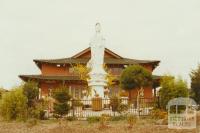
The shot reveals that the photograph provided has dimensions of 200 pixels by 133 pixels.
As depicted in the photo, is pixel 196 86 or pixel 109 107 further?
pixel 196 86

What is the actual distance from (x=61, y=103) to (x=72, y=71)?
72.7ft

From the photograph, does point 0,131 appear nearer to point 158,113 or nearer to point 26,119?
point 26,119

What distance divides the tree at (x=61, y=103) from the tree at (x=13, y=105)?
171cm

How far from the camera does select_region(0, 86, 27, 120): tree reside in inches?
1014

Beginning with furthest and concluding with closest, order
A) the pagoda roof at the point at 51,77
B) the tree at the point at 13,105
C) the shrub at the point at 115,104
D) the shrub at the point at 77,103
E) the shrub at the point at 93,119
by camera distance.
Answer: the pagoda roof at the point at 51,77
the shrub at the point at 77,103
the shrub at the point at 115,104
the tree at the point at 13,105
the shrub at the point at 93,119

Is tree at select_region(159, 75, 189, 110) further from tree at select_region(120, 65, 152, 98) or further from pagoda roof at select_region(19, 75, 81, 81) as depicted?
pagoda roof at select_region(19, 75, 81, 81)

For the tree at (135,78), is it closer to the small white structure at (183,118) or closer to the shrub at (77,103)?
the shrub at (77,103)

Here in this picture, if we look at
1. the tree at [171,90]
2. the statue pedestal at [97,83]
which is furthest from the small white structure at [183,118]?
the statue pedestal at [97,83]

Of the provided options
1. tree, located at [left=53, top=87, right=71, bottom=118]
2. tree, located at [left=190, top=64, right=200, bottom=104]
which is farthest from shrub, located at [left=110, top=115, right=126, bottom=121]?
tree, located at [left=190, top=64, right=200, bottom=104]

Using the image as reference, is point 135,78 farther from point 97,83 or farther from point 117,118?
point 117,118

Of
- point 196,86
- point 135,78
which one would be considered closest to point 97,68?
point 135,78

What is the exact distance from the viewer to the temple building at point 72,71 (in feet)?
151

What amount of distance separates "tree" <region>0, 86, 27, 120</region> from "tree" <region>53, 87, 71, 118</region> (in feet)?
5.60

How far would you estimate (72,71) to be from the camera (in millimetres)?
47469
